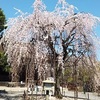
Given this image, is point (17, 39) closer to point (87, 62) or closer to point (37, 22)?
point (37, 22)

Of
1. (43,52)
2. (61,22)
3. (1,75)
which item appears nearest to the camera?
(43,52)

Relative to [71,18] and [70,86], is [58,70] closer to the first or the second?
[71,18]

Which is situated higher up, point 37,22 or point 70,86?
point 37,22

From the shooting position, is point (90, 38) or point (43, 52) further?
point (90, 38)

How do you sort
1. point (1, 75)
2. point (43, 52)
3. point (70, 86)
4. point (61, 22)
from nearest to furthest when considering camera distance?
point (43, 52), point (61, 22), point (70, 86), point (1, 75)

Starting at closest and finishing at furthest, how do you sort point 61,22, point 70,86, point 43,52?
1. point 43,52
2. point 61,22
3. point 70,86

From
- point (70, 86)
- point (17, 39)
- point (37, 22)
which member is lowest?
point (70, 86)

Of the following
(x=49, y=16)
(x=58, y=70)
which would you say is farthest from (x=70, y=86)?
(x=49, y=16)

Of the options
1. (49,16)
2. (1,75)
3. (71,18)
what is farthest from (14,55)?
(1,75)

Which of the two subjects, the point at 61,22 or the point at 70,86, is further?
the point at 70,86

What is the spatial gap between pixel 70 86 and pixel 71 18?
641 inches

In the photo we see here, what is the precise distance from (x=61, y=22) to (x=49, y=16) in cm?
87

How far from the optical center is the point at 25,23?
658 inches

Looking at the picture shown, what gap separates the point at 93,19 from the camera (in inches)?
679
